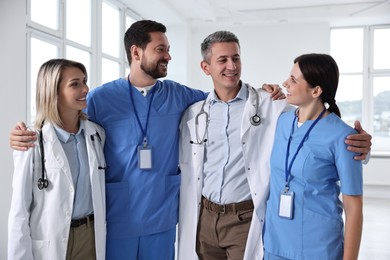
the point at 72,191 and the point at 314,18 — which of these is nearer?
the point at 72,191

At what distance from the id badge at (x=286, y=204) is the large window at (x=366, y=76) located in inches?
258

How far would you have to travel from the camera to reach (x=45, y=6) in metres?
4.05

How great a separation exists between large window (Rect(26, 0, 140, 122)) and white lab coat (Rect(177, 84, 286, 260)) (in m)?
1.48

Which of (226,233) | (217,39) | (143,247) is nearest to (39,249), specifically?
(143,247)

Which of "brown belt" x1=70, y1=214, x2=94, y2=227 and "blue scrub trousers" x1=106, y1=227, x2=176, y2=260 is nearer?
"brown belt" x1=70, y1=214, x2=94, y2=227

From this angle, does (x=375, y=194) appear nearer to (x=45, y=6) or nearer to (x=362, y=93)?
(x=362, y=93)

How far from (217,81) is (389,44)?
261 inches

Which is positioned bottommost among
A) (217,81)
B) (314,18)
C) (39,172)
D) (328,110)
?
(39,172)

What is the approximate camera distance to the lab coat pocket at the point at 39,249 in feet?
5.38

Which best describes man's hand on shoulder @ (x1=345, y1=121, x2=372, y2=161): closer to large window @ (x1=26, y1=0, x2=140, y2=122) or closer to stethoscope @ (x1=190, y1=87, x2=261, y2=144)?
stethoscope @ (x1=190, y1=87, x2=261, y2=144)

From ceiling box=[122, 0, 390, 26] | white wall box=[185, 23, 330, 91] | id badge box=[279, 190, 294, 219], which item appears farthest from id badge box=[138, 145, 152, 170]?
white wall box=[185, 23, 330, 91]

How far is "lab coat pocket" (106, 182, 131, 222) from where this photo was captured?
1.98 metres

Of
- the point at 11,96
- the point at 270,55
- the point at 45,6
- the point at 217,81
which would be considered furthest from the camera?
the point at 270,55

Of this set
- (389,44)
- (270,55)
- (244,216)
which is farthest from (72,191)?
(389,44)
